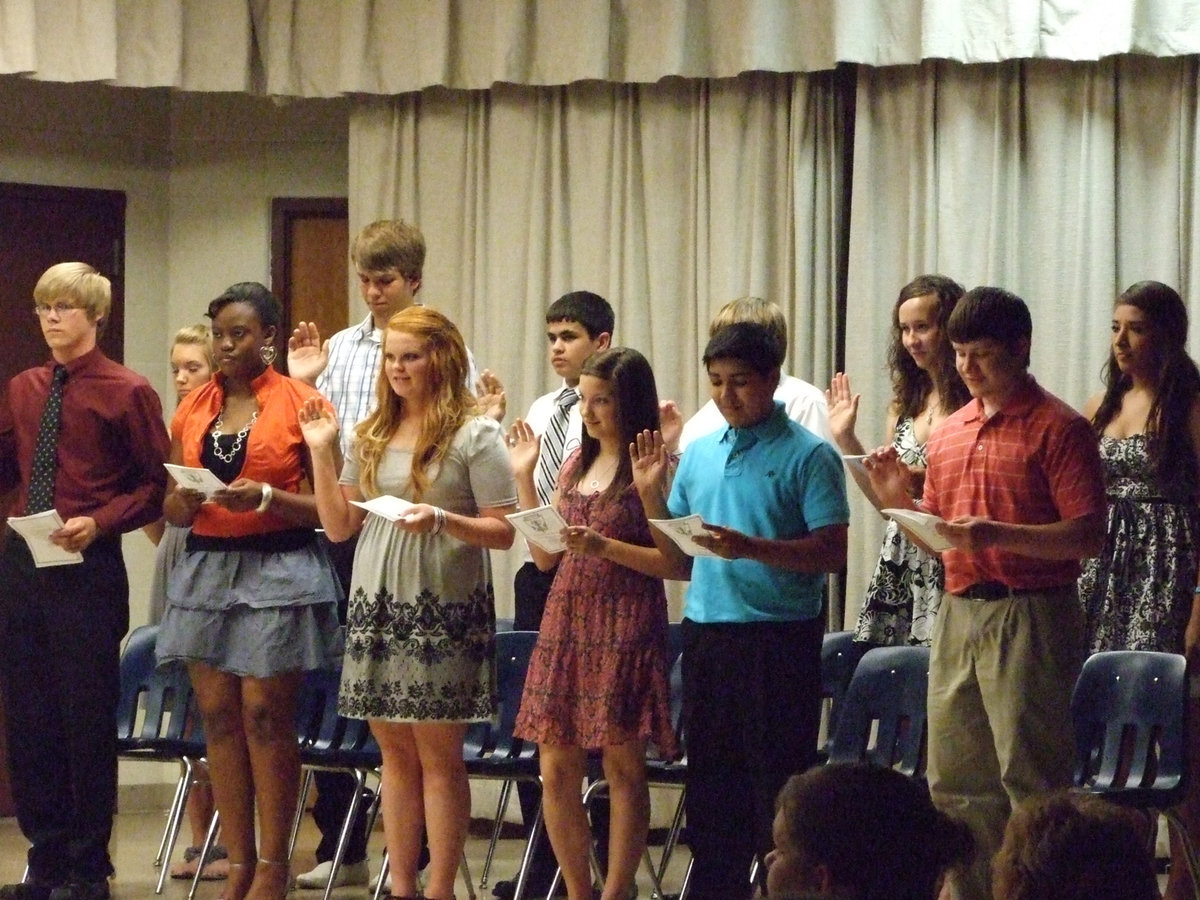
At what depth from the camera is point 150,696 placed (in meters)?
5.52

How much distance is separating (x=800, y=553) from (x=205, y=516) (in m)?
1.58

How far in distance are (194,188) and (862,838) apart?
5.59 metres

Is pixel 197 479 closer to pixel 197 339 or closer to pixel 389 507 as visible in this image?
pixel 389 507

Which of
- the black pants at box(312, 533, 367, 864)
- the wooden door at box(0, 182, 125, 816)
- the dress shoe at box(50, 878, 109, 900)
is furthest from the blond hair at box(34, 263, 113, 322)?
the wooden door at box(0, 182, 125, 816)

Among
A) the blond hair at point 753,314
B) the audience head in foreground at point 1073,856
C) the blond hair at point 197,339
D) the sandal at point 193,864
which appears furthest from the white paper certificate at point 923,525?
the blond hair at point 197,339

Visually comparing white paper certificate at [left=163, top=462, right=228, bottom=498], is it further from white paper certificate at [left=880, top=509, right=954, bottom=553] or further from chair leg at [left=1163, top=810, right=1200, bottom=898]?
chair leg at [left=1163, top=810, right=1200, bottom=898]

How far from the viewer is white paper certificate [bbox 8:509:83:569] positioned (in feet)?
15.4

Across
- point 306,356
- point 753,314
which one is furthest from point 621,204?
point 306,356

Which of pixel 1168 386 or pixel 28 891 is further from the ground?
pixel 1168 386

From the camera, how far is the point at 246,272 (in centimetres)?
730

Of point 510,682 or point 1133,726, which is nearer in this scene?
point 1133,726

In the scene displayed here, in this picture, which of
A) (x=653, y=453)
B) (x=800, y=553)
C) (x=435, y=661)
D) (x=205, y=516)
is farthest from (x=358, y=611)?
(x=800, y=553)

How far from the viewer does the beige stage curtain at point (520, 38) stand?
5621 millimetres

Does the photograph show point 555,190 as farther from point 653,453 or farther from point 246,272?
point 653,453
